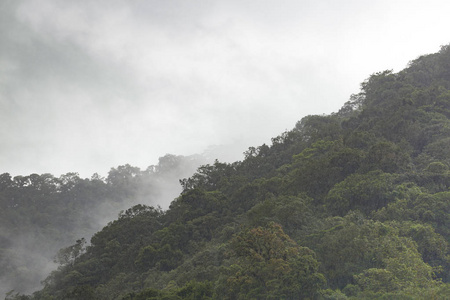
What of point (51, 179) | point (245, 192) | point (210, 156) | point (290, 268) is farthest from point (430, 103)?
point (210, 156)

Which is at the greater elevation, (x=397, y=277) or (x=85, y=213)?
(x=85, y=213)

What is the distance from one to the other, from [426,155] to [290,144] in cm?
1744

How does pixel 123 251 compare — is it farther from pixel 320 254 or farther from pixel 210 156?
pixel 210 156

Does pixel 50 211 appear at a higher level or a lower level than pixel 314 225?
higher

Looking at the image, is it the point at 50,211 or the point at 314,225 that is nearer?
the point at 314,225

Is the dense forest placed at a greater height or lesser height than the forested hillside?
lesser

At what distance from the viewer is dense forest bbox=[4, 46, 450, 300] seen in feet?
60.8

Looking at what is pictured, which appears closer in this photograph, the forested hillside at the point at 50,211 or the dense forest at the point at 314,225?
the dense forest at the point at 314,225

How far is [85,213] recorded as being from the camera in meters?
71.7

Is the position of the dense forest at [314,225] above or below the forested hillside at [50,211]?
below

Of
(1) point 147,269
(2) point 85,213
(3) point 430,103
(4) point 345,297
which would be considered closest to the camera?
(4) point 345,297

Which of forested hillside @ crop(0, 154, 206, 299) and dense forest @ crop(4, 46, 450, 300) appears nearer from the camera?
dense forest @ crop(4, 46, 450, 300)

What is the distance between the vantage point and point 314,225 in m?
24.9

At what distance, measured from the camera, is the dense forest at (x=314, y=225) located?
18.5 meters
